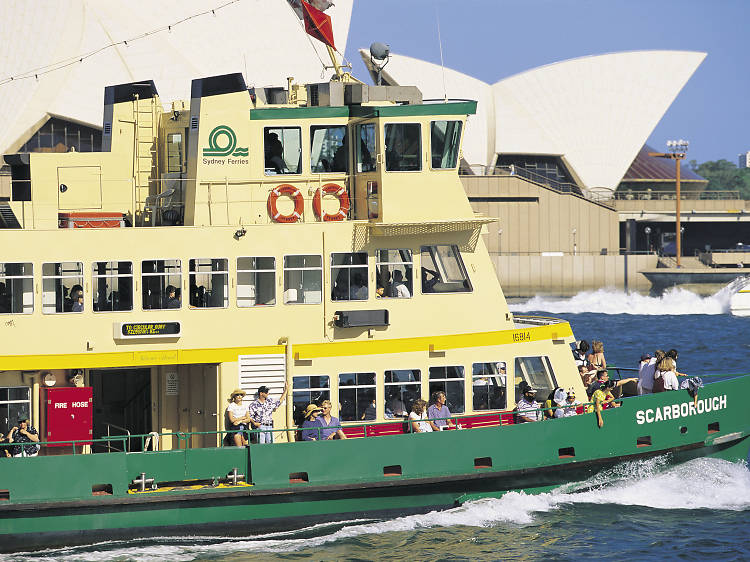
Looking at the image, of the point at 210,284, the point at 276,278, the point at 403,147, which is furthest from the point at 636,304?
the point at 210,284

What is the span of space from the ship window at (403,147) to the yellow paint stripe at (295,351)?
2.99 m

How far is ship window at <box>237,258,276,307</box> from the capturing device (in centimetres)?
1827

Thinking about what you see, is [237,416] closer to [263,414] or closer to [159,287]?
[263,414]

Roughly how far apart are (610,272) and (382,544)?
6681 cm

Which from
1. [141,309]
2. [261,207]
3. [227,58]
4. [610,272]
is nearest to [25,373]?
[141,309]

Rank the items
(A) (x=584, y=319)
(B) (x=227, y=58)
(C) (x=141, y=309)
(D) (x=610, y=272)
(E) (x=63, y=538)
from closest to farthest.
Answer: (E) (x=63, y=538), (C) (x=141, y=309), (A) (x=584, y=319), (B) (x=227, y=58), (D) (x=610, y=272)

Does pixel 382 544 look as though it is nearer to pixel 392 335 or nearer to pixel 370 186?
pixel 392 335

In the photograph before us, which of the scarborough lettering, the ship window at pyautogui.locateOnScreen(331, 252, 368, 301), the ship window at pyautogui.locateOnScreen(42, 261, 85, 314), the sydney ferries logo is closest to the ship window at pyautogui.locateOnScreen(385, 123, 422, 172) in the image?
the ship window at pyautogui.locateOnScreen(331, 252, 368, 301)

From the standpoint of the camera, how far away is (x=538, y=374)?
1961 cm

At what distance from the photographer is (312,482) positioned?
56.9ft

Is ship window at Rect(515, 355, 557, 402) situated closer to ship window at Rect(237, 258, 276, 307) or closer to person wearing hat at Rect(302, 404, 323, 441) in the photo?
person wearing hat at Rect(302, 404, 323, 441)

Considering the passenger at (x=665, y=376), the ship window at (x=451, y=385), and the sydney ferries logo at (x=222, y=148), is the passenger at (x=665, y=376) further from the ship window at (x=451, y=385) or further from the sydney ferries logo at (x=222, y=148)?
the sydney ferries logo at (x=222, y=148)

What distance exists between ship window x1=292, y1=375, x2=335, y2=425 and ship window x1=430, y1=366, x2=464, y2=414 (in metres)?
1.88

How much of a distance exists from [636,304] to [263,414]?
5709 cm
